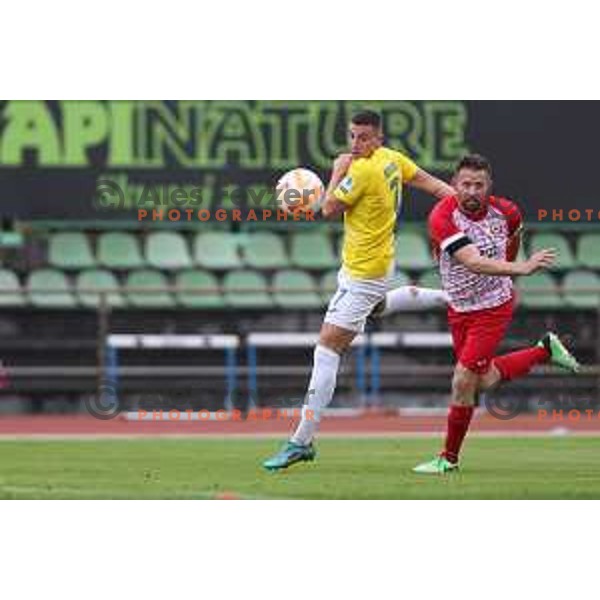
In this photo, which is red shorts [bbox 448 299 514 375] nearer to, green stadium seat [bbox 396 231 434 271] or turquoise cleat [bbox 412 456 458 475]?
turquoise cleat [bbox 412 456 458 475]

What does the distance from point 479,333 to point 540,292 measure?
1155 centimetres

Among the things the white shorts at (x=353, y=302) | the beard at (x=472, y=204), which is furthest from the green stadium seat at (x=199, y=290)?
the beard at (x=472, y=204)

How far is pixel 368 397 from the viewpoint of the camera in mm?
23516

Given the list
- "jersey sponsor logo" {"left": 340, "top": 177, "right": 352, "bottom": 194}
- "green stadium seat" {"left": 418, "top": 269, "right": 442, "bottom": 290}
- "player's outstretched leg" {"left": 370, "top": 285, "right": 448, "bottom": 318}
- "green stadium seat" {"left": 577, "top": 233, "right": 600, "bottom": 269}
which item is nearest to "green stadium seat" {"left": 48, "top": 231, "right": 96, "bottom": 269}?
"green stadium seat" {"left": 418, "top": 269, "right": 442, "bottom": 290}

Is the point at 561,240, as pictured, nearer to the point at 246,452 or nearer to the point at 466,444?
the point at 466,444

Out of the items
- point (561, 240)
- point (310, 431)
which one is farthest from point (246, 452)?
point (561, 240)

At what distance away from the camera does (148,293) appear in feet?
77.8

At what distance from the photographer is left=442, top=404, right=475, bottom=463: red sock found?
1215 cm

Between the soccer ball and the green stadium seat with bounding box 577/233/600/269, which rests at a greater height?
the soccer ball

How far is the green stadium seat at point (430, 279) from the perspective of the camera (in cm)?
2336

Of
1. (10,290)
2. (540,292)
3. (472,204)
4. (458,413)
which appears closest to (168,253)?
(10,290)

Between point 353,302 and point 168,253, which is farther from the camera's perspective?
point 168,253

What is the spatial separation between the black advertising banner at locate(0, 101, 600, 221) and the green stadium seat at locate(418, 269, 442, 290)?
823 millimetres

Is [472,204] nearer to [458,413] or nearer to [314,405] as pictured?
[458,413]
